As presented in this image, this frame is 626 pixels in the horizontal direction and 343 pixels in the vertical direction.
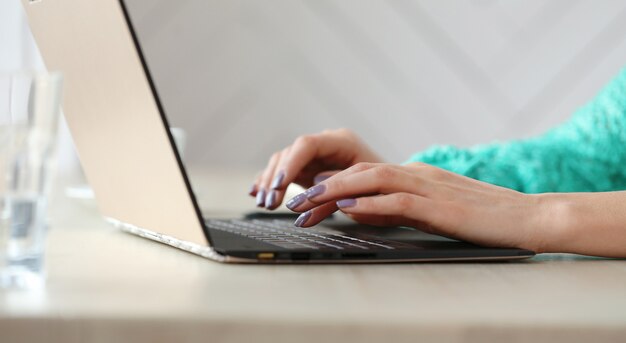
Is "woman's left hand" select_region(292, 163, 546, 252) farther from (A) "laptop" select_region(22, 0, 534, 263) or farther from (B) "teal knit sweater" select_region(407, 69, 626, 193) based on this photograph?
(B) "teal knit sweater" select_region(407, 69, 626, 193)

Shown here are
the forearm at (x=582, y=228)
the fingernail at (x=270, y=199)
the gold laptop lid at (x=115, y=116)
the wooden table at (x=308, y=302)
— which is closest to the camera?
the wooden table at (x=308, y=302)

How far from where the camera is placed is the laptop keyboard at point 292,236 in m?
0.60

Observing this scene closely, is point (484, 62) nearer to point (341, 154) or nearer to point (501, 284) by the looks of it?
point (341, 154)

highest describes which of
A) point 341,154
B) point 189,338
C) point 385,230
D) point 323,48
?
point 323,48

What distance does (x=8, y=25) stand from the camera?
2004 mm

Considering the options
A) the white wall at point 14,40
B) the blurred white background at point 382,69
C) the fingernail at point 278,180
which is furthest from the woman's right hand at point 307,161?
the blurred white background at point 382,69

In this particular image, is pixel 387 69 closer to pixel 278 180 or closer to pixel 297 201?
pixel 278 180

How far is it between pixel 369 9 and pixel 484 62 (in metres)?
0.37

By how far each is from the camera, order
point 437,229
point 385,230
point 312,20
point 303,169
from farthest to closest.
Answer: point 312,20 → point 303,169 → point 385,230 → point 437,229

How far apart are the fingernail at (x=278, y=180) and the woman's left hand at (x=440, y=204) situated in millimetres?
224

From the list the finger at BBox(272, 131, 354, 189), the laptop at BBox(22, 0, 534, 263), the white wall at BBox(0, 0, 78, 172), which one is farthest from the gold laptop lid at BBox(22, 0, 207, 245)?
the white wall at BBox(0, 0, 78, 172)

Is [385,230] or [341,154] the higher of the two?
[341,154]

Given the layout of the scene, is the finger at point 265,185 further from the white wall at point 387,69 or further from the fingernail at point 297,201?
the white wall at point 387,69

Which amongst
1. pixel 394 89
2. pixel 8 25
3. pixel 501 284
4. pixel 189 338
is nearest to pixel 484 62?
pixel 394 89
